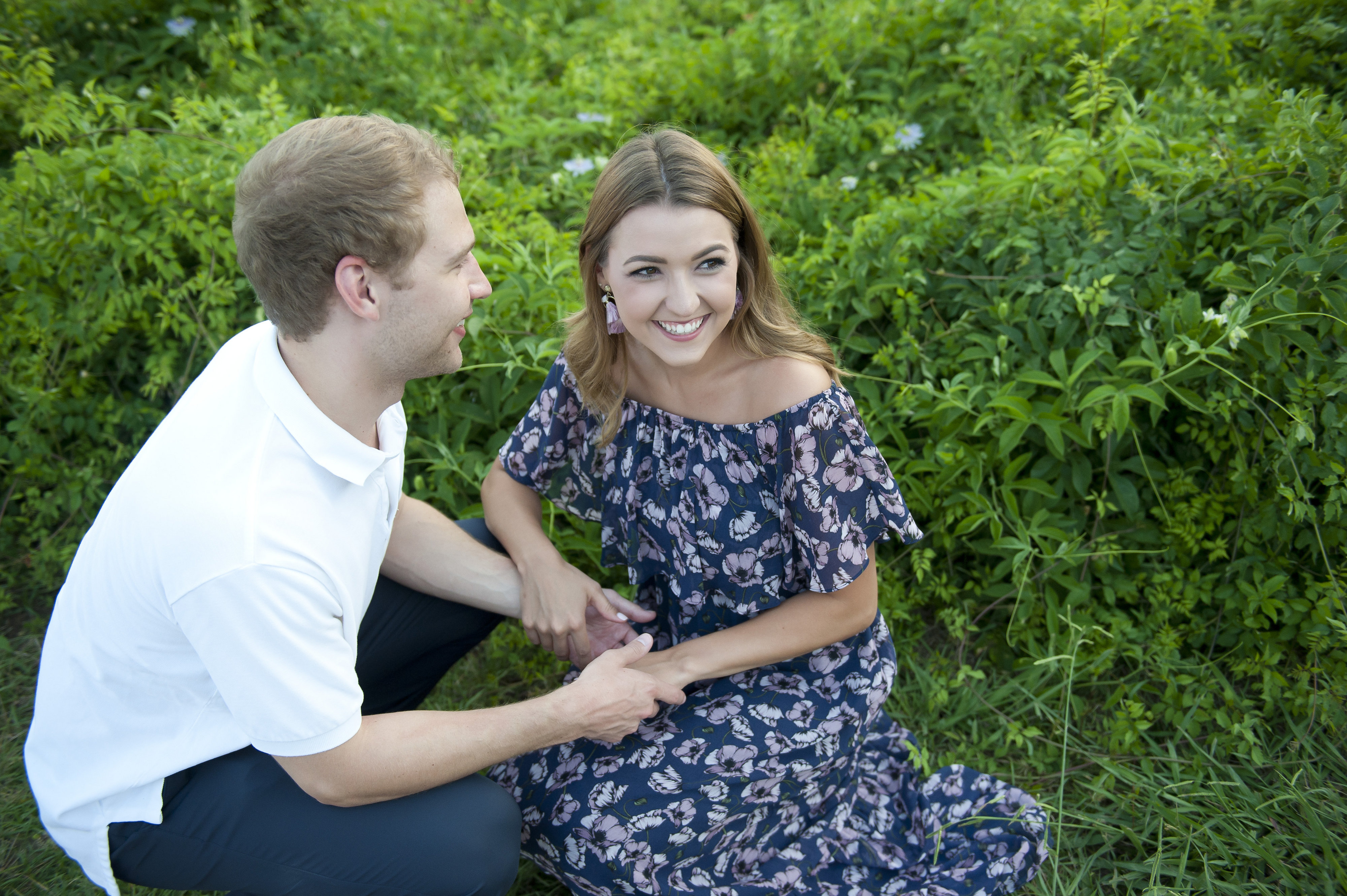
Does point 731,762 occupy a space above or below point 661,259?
below

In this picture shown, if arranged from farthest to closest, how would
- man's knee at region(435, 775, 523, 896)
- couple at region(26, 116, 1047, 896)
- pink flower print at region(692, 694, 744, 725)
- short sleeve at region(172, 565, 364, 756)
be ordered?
pink flower print at region(692, 694, 744, 725), man's knee at region(435, 775, 523, 896), couple at region(26, 116, 1047, 896), short sleeve at region(172, 565, 364, 756)

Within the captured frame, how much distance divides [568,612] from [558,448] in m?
0.38

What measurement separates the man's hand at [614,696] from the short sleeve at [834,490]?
15.2 inches

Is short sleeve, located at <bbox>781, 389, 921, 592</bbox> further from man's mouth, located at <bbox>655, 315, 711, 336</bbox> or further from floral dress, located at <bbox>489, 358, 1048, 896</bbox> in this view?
man's mouth, located at <bbox>655, 315, 711, 336</bbox>

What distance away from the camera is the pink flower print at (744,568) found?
1.89 meters

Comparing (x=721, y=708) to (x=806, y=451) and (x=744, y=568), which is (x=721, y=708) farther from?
(x=806, y=451)

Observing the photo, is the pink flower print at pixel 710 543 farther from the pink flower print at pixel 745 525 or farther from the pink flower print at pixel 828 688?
the pink flower print at pixel 828 688

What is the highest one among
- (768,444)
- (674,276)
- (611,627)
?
(674,276)

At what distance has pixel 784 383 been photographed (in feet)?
5.88

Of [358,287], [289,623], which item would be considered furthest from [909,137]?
[289,623]

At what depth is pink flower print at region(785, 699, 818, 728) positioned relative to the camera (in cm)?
190

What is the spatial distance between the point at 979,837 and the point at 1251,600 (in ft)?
2.93

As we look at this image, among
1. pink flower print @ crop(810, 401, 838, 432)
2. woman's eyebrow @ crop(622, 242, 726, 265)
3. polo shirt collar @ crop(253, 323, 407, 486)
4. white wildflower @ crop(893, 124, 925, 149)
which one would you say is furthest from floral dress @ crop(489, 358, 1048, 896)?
white wildflower @ crop(893, 124, 925, 149)

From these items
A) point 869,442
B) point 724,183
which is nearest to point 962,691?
point 869,442
